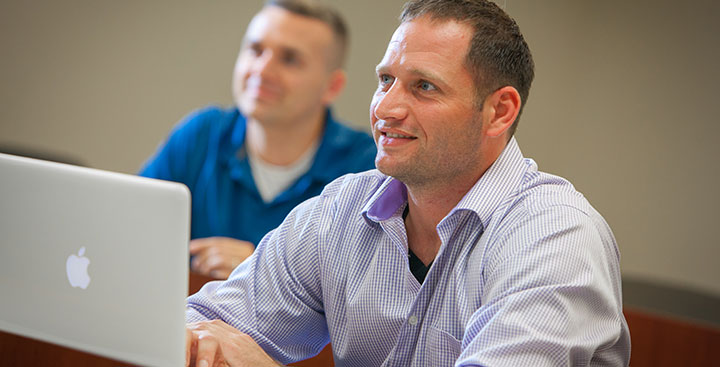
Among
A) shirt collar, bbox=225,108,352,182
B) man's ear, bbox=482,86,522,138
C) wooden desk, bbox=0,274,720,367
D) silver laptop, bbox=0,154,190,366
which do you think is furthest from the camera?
shirt collar, bbox=225,108,352,182

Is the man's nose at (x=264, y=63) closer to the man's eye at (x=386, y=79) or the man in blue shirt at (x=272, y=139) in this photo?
the man in blue shirt at (x=272, y=139)

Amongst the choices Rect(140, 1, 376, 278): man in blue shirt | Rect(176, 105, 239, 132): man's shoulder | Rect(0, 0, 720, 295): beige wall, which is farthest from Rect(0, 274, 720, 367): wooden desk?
Rect(176, 105, 239, 132): man's shoulder

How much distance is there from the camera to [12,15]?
3.62m

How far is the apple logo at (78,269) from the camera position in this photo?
1110 mm

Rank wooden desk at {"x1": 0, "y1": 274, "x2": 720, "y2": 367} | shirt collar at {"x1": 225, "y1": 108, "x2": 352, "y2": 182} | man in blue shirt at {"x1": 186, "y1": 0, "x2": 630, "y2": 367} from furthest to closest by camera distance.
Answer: shirt collar at {"x1": 225, "y1": 108, "x2": 352, "y2": 182}, wooden desk at {"x1": 0, "y1": 274, "x2": 720, "y2": 367}, man in blue shirt at {"x1": 186, "y1": 0, "x2": 630, "y2": 367}

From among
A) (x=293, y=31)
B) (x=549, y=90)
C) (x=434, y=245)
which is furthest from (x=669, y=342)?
(x=293, y=31)

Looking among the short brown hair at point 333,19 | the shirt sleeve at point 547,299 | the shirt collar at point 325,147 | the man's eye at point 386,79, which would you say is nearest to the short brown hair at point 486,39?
the man's eye at point 386,79

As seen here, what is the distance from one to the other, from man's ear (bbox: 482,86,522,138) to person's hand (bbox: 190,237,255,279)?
106 cm

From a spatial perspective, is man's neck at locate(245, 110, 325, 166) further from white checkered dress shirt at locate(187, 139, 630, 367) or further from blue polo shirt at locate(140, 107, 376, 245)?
white checkered dress shirt at locate(187, 139, 630, 367)

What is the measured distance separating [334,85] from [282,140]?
0.97 ft

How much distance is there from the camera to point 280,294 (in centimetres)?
150

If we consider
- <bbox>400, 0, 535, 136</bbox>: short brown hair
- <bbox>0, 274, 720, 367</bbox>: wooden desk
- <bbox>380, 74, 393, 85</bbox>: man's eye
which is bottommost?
<bbox>0, 274, 720, 367</bbox>: wooden desk

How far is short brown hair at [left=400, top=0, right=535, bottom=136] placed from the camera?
4.50 feet

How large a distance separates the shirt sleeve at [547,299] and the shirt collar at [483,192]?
0.09m
